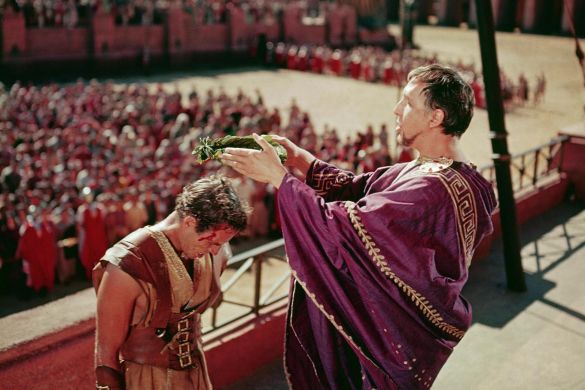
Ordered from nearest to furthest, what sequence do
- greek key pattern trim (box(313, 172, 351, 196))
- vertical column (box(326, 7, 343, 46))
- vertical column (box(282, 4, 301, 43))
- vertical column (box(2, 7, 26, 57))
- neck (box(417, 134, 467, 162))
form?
neck (box(417, 134, 467, 162)) < greek key pattern trim (box(313, 172, 351, 196)) < vertical column (box(2, 7, 26, 57)) < vertical column (box(282, 4, 301, 43)) < vertical column (box(326, 7, 343, 46))

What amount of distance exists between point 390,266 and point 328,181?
0.76 meters

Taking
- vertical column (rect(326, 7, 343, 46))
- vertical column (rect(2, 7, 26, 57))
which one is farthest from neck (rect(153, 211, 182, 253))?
vertical column (rect(326, 7, 343, 46))

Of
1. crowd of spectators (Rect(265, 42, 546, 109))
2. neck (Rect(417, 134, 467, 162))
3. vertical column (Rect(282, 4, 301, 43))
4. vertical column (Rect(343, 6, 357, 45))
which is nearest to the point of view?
neck (Rect(417, 134, 467, 162))

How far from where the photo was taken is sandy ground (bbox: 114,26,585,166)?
22.6 m

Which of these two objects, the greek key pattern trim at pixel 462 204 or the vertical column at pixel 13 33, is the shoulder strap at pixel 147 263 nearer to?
the greek key pattern trim at pixel 462 204

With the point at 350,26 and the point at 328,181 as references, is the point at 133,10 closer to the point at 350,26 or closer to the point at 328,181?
the point at 350,26

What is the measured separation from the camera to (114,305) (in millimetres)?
2566

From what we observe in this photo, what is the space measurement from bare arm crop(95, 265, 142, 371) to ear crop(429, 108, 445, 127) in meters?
1.38

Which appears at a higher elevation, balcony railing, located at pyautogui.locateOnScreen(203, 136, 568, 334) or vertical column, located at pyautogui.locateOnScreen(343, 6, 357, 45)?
vertical column, located at pyautogui.locateOnScreen(343, 6, 357, 45)

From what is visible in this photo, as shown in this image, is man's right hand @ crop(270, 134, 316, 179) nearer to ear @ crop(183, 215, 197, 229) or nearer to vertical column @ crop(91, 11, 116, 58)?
ear @ crop(183, 215, 197, 229)

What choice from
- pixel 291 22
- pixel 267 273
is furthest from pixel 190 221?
pixel 291 22

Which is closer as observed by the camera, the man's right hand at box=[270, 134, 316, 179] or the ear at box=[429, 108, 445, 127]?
the ear at box=[429, 108, 445, 127]

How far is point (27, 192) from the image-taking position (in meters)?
11.2

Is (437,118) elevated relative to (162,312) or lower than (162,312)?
elevated
